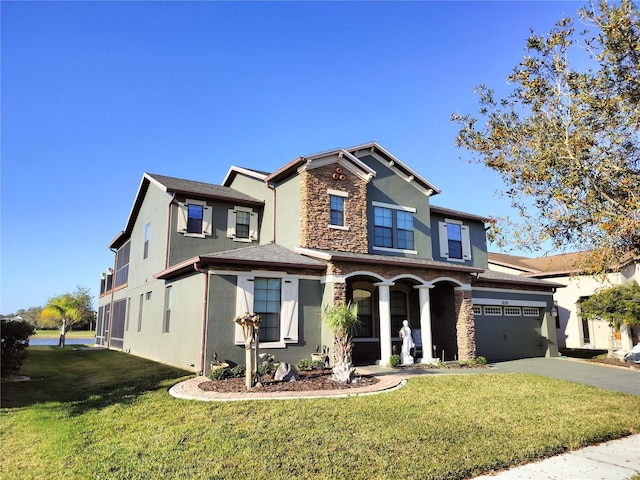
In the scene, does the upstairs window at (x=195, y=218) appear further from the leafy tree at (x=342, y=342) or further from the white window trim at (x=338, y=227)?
the leafy tree at (x=342, y=342)

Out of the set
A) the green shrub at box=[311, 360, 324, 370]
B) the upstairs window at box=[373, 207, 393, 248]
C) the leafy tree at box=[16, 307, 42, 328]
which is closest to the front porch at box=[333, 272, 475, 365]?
the upstairs window at box=[373, 207, 393, 248]

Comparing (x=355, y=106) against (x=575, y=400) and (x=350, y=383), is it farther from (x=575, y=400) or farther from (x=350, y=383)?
(x=575, y=400)

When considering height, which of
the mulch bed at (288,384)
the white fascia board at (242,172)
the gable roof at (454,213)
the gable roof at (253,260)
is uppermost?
the white fascia board at (242,172)

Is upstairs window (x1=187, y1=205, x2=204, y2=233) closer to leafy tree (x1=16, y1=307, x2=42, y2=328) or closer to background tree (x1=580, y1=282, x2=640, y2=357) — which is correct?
background tree (x1=580, y1=282, x2=640, y2=357)

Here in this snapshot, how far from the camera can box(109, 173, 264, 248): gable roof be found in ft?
55.7

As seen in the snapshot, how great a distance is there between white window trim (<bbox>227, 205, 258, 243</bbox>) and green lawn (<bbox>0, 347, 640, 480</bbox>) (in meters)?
7.69

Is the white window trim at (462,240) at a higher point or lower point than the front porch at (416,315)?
higher

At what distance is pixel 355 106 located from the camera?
13.9m

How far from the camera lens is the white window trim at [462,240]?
19969 millimetres

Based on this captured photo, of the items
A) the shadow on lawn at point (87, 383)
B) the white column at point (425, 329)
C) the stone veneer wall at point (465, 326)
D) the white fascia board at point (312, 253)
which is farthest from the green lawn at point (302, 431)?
the stone veneer wall at point (465, 326)

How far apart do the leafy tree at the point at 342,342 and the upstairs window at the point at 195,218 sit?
7.76 metres

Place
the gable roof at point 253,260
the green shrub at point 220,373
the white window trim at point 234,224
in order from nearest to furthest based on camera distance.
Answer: the green shrub at point 220,373
the gable roof at point 253,260
the white window trim at point 234,224

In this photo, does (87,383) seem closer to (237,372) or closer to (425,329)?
(237,372)

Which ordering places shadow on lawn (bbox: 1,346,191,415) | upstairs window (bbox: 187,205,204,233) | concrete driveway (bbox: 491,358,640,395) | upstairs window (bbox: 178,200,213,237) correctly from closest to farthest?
shadow on lawn (bbox: 1,346,191,415) → concrete driveway (bbox: 491,358,640,395) → upstairs window (bbox: 178,200,213,237) → upstairs window (bbox: 187,205,204,233)
